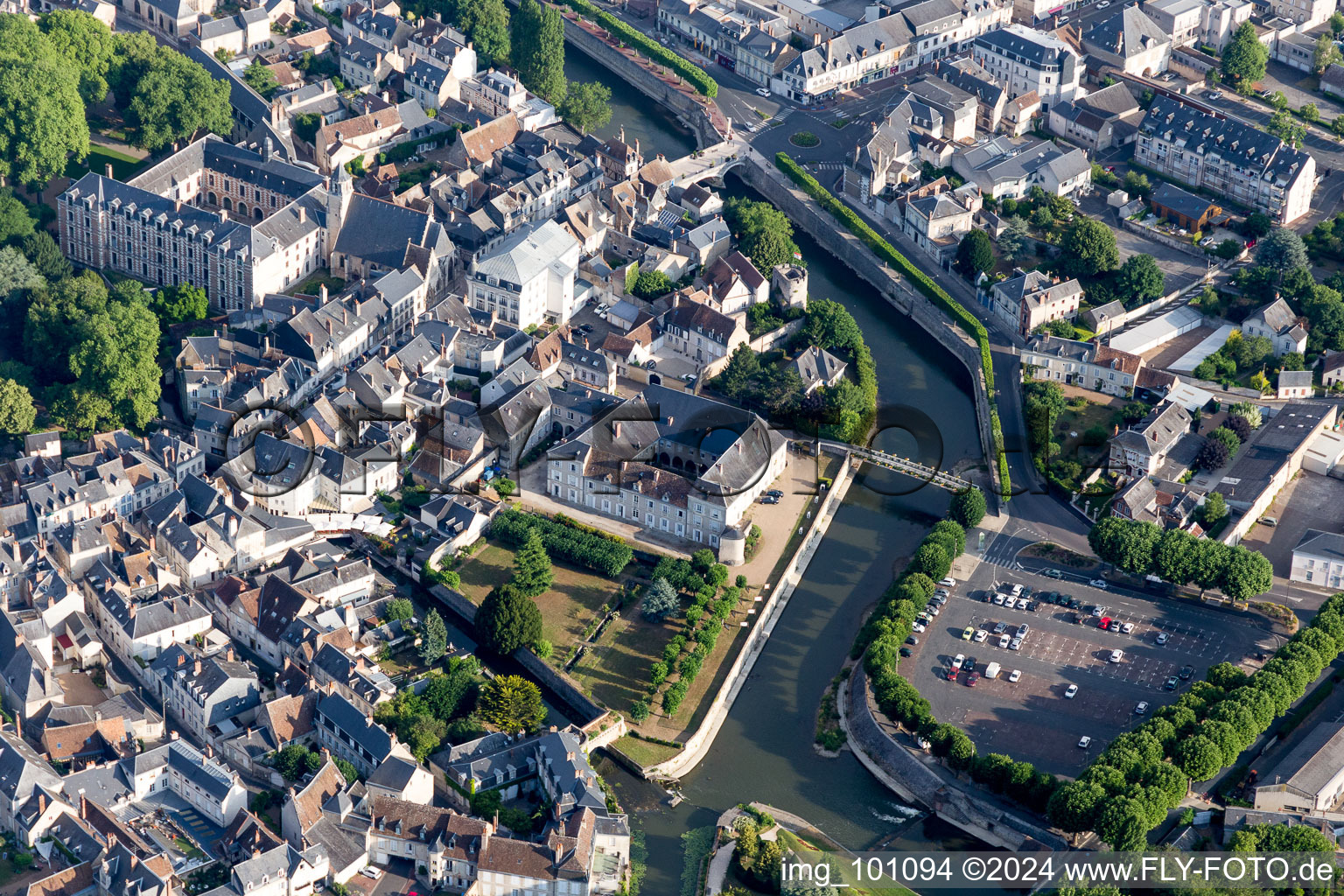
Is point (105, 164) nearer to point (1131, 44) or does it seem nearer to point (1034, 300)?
point (1034, 300)

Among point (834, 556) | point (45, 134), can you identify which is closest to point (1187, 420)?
point (834, 556)

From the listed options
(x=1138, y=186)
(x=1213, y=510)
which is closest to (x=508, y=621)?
(x=1213, y=510)

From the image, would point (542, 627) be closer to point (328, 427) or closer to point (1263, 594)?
point (328, 427)

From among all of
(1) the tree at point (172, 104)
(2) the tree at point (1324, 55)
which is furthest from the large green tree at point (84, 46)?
(2) the tree at point (1324, 55)

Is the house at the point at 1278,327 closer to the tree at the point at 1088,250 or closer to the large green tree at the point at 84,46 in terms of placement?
the tree at the point at 1088,250

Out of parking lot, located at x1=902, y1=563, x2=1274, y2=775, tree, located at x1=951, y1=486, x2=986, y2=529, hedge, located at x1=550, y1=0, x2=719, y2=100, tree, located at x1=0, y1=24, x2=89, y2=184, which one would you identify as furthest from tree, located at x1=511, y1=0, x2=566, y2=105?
parking lot, located at x1=902, y1=563, x2=1274, y2=775

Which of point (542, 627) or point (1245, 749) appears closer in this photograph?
point (1245, 749)
